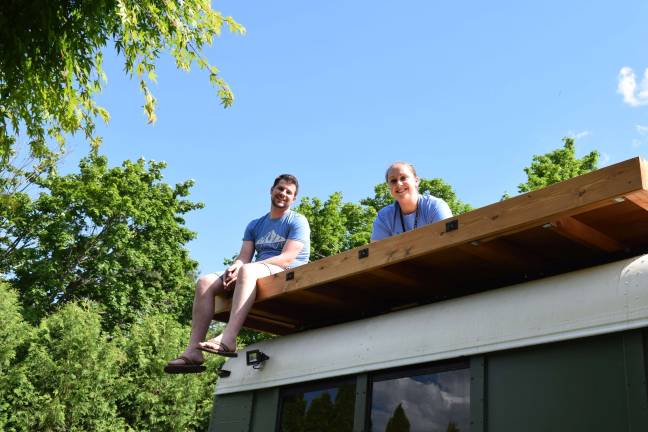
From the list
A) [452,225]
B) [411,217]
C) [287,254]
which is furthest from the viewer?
[287,254]

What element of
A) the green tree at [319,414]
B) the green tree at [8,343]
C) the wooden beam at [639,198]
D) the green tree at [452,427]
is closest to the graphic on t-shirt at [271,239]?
the green tree at [319,414]

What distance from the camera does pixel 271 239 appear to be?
5195mm

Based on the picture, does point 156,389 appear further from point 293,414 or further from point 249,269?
point 293,414

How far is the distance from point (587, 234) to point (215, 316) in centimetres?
289

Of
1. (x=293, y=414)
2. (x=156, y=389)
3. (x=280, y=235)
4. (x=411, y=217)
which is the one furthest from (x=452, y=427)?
(x=156, y=389)

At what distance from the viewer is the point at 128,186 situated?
24.0 metres

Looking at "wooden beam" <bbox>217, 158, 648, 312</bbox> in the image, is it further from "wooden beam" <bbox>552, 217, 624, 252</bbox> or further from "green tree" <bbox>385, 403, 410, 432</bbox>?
"green tree" <bbox>385, 403, 410, 432</bbox>

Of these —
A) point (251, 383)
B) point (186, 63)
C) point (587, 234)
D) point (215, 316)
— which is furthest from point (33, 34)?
point (587, 234)

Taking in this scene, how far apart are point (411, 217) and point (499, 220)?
127 centimetres

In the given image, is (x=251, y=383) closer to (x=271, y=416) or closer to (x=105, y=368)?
(x=271, y=416)

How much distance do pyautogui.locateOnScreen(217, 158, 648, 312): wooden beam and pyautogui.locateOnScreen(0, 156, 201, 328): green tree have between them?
1878 cm

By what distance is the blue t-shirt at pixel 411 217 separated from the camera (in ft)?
14.2

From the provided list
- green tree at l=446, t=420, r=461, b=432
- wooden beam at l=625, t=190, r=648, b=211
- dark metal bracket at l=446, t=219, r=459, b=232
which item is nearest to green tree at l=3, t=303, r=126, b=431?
green tree at l=446, t=420, r=461, b=432

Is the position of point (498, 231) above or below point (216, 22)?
below
